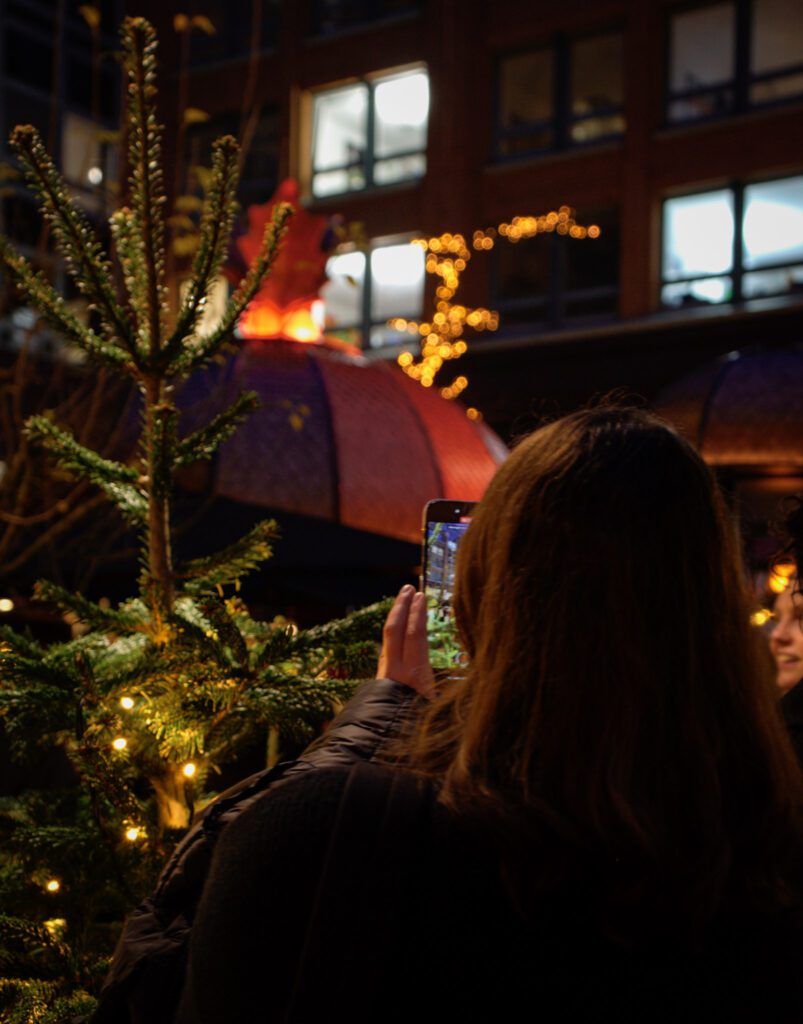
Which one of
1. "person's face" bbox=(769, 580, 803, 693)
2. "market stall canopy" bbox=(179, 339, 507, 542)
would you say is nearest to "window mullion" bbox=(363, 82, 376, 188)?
"market stall canopy" bbox=(179, 339, 507, 542)

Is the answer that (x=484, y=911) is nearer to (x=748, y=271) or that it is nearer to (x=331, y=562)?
(x=331, y=562)

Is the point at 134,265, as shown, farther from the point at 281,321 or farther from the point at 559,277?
the point at 559,277

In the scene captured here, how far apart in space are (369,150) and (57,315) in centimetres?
1800

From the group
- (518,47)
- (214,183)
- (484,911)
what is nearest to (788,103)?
(518,47)

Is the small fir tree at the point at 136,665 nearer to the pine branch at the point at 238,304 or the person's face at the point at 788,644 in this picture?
the pine branch at the point at 238,304

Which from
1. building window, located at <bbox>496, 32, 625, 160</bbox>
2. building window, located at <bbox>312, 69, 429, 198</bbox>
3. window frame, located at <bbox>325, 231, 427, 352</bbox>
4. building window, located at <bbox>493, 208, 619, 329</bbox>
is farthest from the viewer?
building window, located at <bbox>312, 69, 429, 198</bbox>

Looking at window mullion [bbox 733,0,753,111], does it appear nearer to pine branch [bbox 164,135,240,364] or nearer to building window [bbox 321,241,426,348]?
building window [bbox 321,241,426,348]

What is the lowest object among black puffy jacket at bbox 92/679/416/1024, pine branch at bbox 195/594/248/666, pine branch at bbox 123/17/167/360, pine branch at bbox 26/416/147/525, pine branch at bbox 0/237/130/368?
black puffy jacket at bbox 92/679/416/1024

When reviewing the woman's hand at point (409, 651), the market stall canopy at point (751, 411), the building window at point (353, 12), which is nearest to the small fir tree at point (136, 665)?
the woman's hand at point (409, 651)

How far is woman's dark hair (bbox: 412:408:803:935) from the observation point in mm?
1078

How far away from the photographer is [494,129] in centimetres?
1797

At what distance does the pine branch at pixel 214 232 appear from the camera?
75.0 inches

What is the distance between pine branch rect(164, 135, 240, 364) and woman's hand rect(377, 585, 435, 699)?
0.72m

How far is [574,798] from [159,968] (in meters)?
0.48
